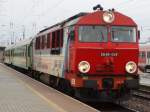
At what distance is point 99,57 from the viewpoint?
51.8 ft

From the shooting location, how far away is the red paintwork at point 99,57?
15.7 m

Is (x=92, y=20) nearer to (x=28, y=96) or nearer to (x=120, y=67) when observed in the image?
(x=120, y=67)

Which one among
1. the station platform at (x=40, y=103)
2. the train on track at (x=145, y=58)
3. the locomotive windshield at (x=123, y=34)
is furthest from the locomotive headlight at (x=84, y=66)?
the train on track at (x=145, y=58)

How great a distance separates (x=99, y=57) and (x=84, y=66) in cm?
60

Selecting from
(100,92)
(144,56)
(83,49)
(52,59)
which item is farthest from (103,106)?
(144,56)

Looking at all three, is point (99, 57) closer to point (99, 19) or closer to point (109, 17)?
point (99, 19)

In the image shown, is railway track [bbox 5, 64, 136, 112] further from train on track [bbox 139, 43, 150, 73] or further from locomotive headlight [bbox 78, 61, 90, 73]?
train on track [bbox 139, 43, 150, 73]

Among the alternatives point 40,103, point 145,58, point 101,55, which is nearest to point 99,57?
point 101,55

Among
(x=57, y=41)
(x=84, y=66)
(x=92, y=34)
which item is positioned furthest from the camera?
(x=57, y=41)

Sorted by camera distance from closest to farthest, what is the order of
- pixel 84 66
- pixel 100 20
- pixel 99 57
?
pixel 84 66, pixel 99 57, pixel 100 20

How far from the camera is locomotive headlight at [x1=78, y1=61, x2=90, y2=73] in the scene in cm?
1560

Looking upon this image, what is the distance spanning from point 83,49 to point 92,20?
1.16 metres

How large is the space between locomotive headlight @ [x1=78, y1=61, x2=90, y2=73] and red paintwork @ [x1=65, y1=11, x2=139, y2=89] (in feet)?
0.32

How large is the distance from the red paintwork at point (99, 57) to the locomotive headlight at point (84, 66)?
10cm
